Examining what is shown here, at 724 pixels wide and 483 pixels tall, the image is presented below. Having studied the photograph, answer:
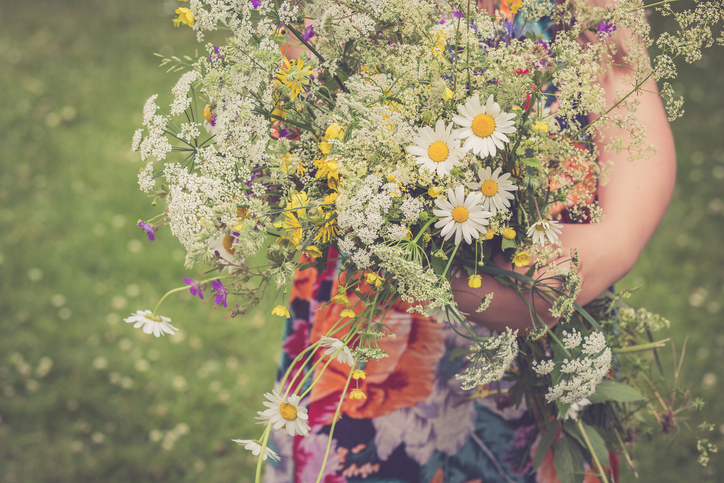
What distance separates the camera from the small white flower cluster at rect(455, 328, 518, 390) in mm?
799

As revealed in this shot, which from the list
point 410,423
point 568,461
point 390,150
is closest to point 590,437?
point 568,461

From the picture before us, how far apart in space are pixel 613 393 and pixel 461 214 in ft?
1.90

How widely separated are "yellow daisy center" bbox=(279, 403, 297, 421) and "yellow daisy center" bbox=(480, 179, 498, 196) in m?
0.41

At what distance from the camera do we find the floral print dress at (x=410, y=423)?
1340mm

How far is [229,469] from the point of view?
240 centimetres

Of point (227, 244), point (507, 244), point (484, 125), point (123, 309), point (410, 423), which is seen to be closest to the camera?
point (484, 125)

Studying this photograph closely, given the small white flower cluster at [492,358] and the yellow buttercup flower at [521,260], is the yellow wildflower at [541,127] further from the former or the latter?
the small white flower cluster at [492,358]

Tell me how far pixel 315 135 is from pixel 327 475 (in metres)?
0.88

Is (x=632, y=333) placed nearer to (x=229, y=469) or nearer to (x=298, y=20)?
(x=298, y=20)

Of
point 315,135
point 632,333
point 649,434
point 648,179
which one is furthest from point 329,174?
point 649,434

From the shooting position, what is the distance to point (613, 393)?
1.07 meters

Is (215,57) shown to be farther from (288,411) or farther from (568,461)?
(568,461)

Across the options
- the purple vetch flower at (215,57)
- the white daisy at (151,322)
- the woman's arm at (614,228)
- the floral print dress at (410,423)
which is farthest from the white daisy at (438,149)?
the floral print dress at (410,423)

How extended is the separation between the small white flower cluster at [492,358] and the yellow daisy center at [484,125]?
0.95 feet
